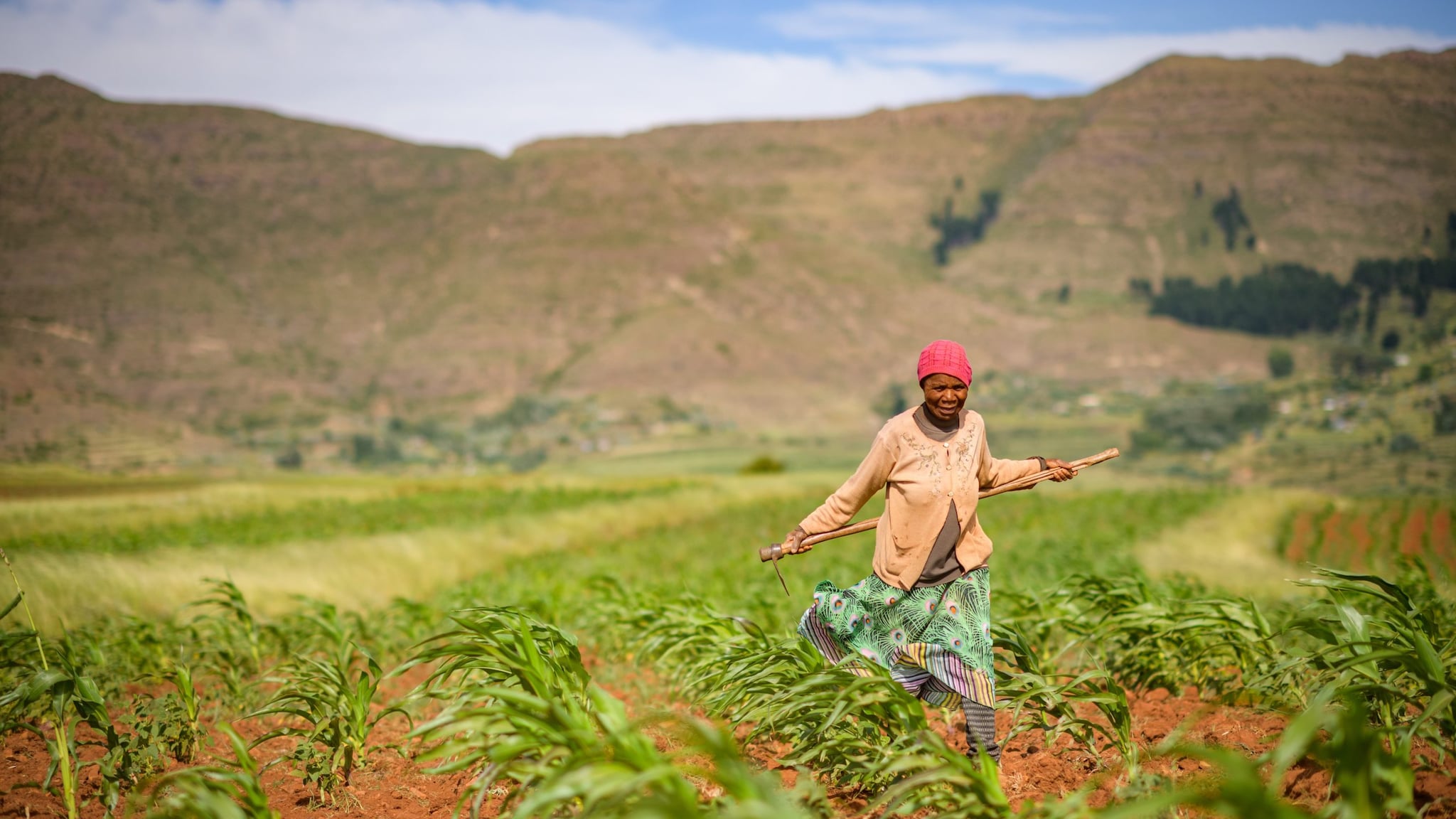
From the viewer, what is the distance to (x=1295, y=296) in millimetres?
142250

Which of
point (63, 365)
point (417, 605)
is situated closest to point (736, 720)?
point (417, 605)

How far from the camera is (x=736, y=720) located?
4203mm

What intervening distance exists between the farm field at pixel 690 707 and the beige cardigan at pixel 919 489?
594 mm

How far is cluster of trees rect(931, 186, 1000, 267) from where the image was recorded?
18400 cm

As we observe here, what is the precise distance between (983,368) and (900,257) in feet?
198

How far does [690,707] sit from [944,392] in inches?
90.2

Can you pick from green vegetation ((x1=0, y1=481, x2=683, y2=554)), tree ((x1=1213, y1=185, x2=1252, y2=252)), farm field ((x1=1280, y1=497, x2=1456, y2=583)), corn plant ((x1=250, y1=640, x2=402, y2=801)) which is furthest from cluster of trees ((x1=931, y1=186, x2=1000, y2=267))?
corn plant ((x1=250, y1=640, x2=402, y2=801))

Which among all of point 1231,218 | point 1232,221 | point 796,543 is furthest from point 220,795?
point 1231,218

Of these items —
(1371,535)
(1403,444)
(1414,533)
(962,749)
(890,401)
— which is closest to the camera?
(962,749)

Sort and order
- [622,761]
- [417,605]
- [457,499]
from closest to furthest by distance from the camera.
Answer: [622,761], [417,605], [457,499]

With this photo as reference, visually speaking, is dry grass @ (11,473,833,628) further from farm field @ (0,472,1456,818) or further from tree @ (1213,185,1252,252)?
tree @ (1213,185,1252,252)

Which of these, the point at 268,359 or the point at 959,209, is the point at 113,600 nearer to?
the point at 268,359

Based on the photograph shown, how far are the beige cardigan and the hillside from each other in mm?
65552

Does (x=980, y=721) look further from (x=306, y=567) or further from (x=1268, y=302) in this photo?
(x=1268, y=302)
